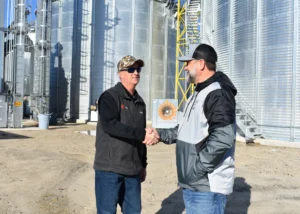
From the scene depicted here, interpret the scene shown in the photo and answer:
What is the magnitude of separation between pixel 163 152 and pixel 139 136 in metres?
8.86

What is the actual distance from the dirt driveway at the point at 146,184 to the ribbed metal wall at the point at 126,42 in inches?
583

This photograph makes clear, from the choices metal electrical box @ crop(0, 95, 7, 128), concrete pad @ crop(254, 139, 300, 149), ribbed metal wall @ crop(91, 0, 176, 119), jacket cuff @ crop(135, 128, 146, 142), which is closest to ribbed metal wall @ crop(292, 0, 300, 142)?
concrete pad @ crop(254, 139, 300, 149)

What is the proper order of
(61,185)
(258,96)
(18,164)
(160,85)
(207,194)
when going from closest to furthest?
(207,194), (61,185), (18,164), (258,96), (160,85)

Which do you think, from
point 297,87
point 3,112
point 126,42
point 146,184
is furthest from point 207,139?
point 126,42

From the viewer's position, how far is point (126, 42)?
2531 cm

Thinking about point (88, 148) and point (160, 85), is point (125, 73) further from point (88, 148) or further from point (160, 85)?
point (160, 85)

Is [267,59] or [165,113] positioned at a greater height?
[267,59]

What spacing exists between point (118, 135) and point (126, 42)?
23032mm

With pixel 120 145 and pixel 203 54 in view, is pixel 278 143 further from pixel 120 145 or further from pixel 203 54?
pixel 203 54

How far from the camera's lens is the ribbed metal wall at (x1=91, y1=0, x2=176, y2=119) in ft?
83.1

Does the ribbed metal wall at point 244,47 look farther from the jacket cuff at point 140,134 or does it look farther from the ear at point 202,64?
the ear at point 202,64

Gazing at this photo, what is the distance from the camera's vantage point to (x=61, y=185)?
6.62 metres

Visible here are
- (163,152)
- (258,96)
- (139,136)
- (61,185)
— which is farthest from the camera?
(258,96)

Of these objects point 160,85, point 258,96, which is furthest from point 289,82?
point 160,85
